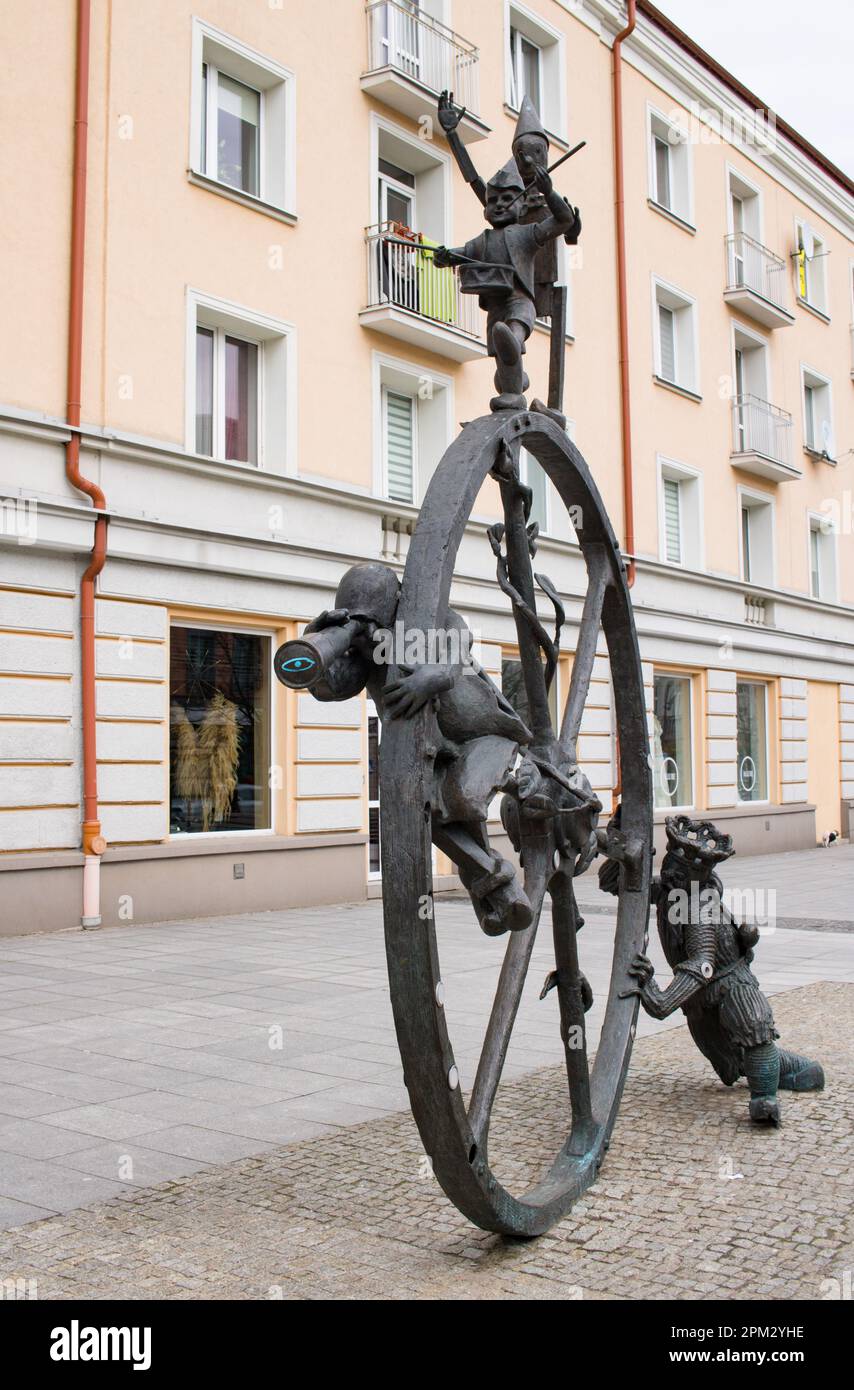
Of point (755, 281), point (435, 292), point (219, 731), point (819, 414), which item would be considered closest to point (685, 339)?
point (755, 281)

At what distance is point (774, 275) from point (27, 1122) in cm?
2209

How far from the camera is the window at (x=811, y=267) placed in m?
24.5

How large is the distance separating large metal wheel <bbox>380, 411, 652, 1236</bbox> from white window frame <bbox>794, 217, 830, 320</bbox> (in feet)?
71.2

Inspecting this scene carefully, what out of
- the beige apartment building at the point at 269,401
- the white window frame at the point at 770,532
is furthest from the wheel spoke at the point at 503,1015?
the white window frame at the point at 770,532

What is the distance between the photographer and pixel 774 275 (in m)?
23.5

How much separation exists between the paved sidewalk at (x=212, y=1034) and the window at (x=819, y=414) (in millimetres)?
16192

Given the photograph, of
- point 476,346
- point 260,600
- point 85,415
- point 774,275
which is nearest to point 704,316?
point 774,275

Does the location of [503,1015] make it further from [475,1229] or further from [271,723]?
[271,723]

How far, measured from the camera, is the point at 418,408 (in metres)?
15.5

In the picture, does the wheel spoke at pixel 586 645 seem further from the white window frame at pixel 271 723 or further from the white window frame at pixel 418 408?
the white window frame at pixel 418 408

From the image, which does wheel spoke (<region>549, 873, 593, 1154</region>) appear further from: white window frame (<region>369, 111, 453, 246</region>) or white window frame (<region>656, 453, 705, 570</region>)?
white window frame (<region>656, 453, 705, 570</region>)

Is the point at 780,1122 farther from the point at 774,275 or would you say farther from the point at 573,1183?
the point at 774,275

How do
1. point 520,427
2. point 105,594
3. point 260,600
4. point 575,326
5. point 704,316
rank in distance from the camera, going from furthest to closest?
point 704,316, point 575,326, point 260,600, point 105,594, point 520,427

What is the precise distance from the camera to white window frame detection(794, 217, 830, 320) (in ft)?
80.1
